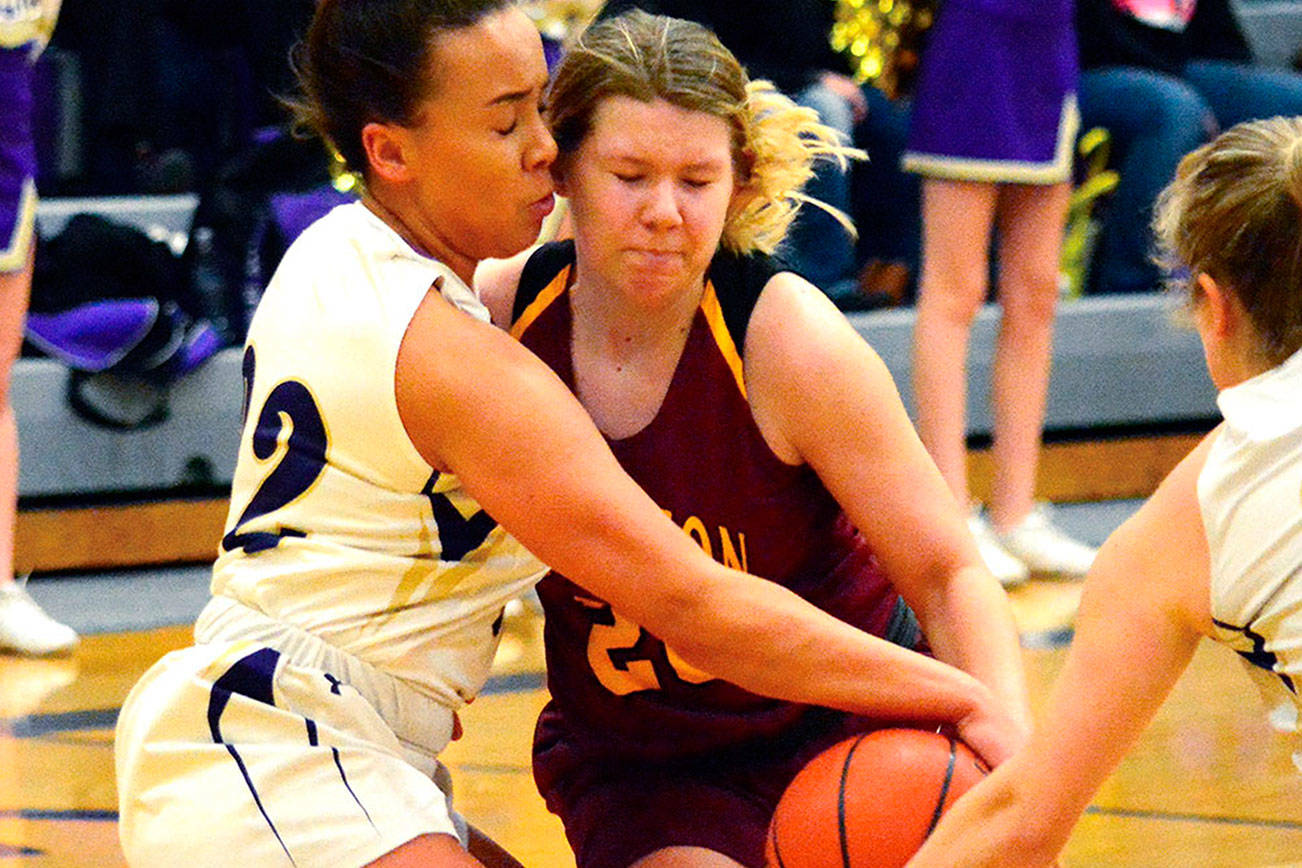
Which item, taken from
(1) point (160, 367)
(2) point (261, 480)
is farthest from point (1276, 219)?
(1) point (160, 367)

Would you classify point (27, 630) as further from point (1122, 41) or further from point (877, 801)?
point (1122, 41)

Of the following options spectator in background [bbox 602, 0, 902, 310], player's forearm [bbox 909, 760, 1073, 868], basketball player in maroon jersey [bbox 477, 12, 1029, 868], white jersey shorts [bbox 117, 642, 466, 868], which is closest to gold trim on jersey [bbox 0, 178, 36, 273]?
spectator in background [bbox 602, 0, 902, 310]

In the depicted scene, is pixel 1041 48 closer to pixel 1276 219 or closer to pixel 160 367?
pixel 160 367

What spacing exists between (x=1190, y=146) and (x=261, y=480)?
3.64 meters

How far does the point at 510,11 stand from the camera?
190 centimetres

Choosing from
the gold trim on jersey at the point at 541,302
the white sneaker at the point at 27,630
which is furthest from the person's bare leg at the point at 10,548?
the gold trim on jersey at the point at 541,302

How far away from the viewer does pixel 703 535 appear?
2041mm

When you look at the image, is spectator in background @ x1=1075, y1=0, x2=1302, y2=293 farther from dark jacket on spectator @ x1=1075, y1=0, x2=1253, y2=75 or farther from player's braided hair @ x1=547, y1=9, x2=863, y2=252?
player's braided hair @ x1=547, y1=9, x2=863, y2=252

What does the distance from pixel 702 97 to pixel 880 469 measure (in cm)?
43

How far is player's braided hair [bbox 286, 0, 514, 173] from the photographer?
185cm

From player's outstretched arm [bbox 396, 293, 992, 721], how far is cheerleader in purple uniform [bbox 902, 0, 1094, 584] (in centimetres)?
192

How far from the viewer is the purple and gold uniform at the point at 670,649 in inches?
79.9

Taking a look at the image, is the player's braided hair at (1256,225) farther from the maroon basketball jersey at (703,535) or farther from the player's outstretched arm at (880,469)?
the maroon basketball jersey at (703,535)

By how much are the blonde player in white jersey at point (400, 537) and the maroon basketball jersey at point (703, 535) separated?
20 cm
